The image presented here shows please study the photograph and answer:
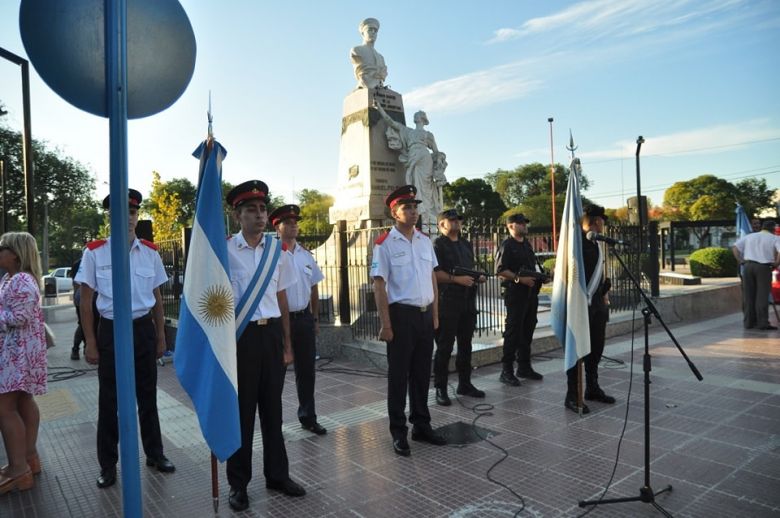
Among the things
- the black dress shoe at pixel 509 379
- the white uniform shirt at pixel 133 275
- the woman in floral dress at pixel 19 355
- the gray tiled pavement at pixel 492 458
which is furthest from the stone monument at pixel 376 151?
the woman in floral dress at pixel 19 355

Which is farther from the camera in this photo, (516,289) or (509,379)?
(516,289)

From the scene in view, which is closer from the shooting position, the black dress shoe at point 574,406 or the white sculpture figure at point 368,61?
the black dress shoe at point 574,406

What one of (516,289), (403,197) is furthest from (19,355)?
(516,289)

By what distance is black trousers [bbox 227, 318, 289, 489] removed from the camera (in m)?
3.74

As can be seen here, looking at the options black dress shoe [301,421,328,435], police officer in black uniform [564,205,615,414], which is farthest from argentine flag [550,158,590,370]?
black dress shoe [301,421,328,435]

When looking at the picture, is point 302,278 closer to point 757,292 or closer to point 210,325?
point 210,325

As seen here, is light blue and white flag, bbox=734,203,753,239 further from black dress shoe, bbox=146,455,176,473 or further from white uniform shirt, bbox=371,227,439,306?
black dress shoe, bbox=146,455,176,473

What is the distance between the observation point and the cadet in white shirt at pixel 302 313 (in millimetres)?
5375

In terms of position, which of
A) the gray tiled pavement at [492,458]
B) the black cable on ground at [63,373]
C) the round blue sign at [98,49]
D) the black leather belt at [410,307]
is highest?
the round blue sign at [98,49]

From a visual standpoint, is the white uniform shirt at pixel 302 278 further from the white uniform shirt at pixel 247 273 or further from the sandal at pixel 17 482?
the sandal at pixel 17 482

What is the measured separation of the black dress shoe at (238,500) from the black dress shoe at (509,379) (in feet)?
12.8

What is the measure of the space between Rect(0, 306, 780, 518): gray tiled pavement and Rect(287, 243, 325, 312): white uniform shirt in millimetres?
1248

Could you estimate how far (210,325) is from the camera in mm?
3445

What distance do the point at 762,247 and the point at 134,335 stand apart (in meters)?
11.1
